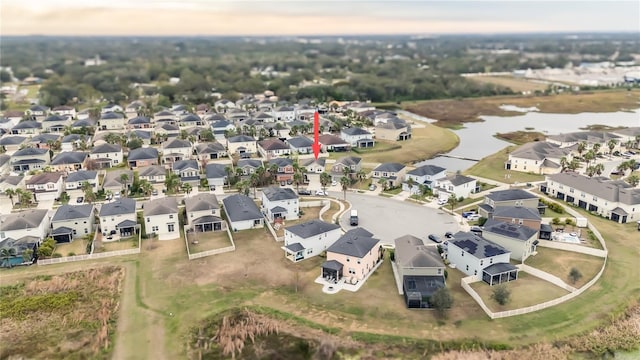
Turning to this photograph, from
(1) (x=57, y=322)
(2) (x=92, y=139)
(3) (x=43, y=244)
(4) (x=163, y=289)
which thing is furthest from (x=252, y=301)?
(2) (x=92, y=139)

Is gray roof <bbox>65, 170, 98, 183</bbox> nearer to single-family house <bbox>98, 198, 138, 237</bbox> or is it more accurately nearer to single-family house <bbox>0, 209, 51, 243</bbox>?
single-family house <bbox>0, 209, 51, 243</bbox>

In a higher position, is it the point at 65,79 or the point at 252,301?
the point at 65,79

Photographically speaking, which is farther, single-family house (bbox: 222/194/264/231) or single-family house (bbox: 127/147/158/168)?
single-family house (bbox: 127/147/158/168)

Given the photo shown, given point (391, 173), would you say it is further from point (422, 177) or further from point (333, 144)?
point (333, 144)

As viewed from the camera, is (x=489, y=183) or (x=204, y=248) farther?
(x=489, y=183)

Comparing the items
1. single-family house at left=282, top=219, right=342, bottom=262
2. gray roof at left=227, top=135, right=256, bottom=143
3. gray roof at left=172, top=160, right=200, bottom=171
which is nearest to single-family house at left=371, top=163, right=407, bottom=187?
single-family house at left=282, top=219, right=342, bottom=262

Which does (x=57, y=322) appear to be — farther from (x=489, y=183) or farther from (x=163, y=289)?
(x=489, y=183)
